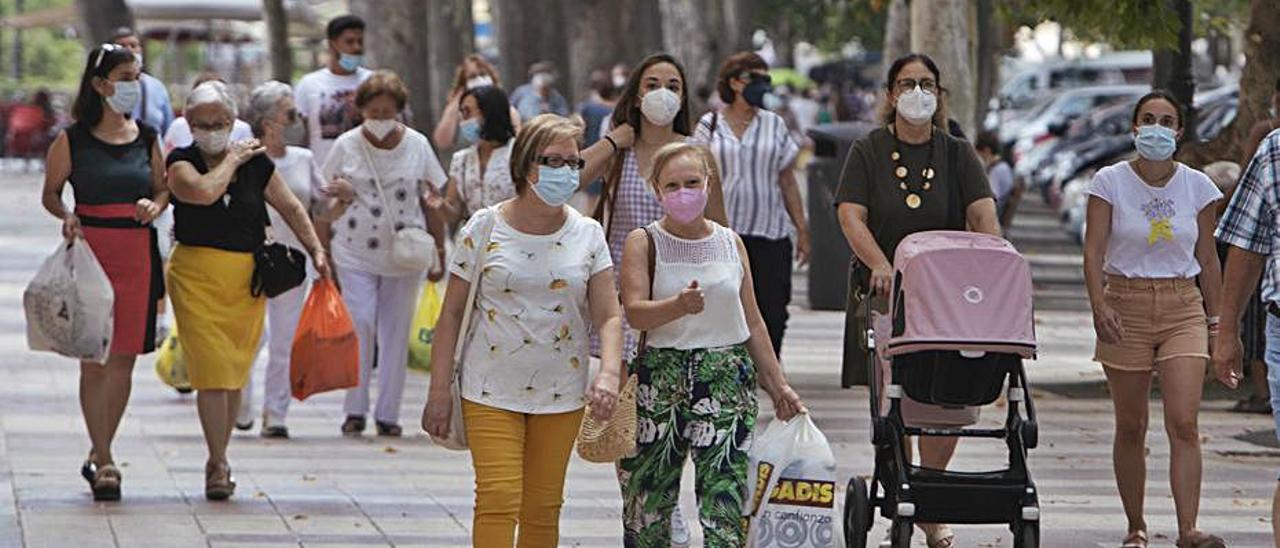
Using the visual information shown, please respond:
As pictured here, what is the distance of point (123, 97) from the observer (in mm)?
10594

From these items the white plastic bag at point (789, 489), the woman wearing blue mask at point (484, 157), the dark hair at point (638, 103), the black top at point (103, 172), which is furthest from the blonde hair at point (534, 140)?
the woman wearing blue mask at point (484, 157)

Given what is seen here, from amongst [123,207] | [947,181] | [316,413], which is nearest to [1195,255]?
[947,181]

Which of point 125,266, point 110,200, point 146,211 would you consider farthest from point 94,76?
point 125,266

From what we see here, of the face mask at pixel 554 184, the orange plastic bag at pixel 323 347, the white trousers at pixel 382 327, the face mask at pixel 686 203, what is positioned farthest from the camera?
the white trousers at pixel 382 327

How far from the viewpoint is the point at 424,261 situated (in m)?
12.7

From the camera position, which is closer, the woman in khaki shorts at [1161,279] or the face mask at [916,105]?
the face mask at [916,105]

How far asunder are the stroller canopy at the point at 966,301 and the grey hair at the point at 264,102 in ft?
14.9

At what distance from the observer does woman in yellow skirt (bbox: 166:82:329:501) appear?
1049cm

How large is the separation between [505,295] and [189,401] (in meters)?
7.16

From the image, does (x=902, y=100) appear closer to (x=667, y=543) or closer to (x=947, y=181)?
(x=947, y=181)

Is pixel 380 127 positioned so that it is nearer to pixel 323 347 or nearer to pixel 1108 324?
pixel 323 347

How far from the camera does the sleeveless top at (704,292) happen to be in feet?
25.9

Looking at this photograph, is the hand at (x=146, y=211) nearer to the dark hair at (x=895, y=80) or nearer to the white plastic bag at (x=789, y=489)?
the dark hair at (x=895, y=80)

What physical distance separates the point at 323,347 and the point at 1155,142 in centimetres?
372
